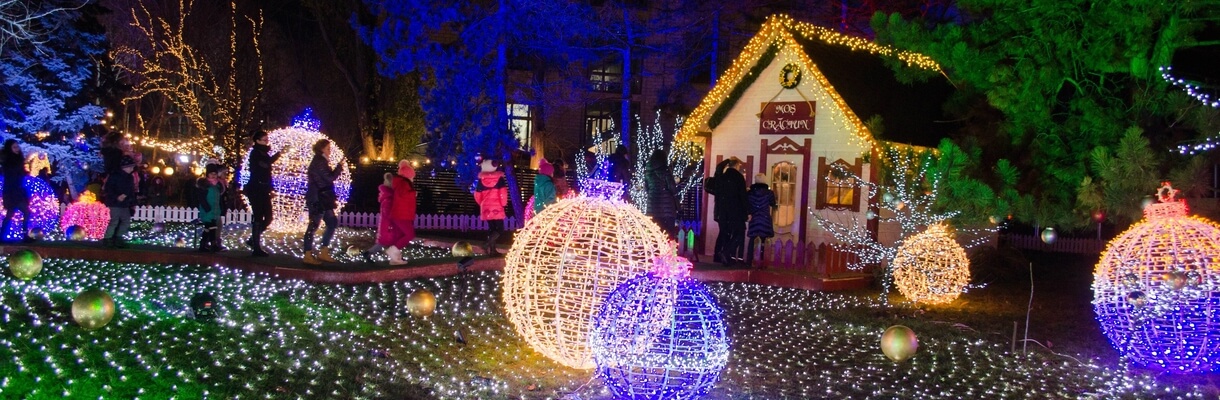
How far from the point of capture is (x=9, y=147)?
12.2 m

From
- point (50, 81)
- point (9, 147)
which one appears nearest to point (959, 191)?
point (9, 147)

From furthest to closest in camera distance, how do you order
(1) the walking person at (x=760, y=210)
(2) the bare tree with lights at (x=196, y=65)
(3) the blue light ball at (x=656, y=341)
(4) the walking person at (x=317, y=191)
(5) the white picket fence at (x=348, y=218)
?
(2) the bare tree with lights at (x=196, y=65) → (5) the white picket fence at (x=348, y=218) → (1) the walking person at (x=760, y=210) → (4) the walking person at (x=317, y=191) → (3) the blue light ball at (x=656, y=341)

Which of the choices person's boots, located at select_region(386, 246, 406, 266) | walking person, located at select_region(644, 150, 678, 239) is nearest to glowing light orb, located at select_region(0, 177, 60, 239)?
person's boots, located at select_region(386, 246, 406, 266)

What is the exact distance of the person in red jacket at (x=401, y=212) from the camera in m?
11.9

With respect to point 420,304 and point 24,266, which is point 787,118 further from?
point 24,266

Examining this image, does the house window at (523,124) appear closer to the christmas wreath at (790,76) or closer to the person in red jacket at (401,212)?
the christmas wreath at (790,76)

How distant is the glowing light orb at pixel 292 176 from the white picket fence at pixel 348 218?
3588 millimetres

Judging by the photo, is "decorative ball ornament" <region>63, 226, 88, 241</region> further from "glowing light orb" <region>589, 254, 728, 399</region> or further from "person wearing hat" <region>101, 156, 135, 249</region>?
"glowing light orb" <region>589, 254, 728, 399</region>

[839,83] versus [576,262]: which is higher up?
[839,83]

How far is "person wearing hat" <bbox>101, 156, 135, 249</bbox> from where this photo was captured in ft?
40.6

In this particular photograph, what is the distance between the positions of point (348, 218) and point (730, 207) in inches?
452

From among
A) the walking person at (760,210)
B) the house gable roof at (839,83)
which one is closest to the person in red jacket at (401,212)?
the walking person at (760,210)

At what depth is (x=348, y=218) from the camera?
22.0m

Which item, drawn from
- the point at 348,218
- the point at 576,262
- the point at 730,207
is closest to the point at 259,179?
A: the point at 576,262
